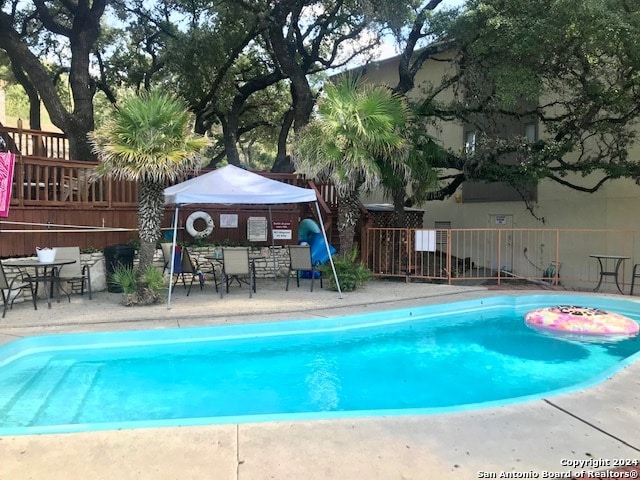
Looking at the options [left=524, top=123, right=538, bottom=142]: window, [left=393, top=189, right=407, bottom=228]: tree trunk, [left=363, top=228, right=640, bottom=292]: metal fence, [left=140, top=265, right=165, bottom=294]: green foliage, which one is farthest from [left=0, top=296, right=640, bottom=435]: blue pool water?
[left=524, top=123, right=538, bottom=142]: window

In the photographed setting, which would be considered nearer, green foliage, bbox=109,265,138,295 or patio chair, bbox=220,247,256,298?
green foliage, bbox=109,265,138,295

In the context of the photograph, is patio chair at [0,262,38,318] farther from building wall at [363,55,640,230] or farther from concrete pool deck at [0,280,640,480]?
building wall at [363,55,640,230]

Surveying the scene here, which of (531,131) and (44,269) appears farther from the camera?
(531,131)

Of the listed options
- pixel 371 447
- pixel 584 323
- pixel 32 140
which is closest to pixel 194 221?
pixel 32 140

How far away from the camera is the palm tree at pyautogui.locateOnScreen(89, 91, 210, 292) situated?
833 centimetres

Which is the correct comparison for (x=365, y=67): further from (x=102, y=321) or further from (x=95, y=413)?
(x=95, y=413)

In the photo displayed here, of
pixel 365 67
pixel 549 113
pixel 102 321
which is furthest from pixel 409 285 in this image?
pixel 365 67

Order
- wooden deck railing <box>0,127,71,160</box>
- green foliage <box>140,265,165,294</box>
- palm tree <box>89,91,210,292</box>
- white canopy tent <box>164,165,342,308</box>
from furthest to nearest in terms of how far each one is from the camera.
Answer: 1. wooden deck railing <box>0,127,71,160</box>
2. white canopy tent <box>164,165,342,308</box>
3. green foliage <box>140,265,165,294</box>
4. palm tree <box>89,91,210,292</box>

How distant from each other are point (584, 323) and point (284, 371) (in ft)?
16.8

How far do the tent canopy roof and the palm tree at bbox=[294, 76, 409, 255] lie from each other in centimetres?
82

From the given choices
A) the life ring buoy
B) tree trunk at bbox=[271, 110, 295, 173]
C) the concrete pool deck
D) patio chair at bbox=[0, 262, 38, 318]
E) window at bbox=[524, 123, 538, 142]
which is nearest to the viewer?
the concrete pool deck

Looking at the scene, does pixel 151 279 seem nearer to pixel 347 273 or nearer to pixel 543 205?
pixel 347 273

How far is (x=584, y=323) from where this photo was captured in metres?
7.86

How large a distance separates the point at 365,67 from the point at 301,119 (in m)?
4.27
